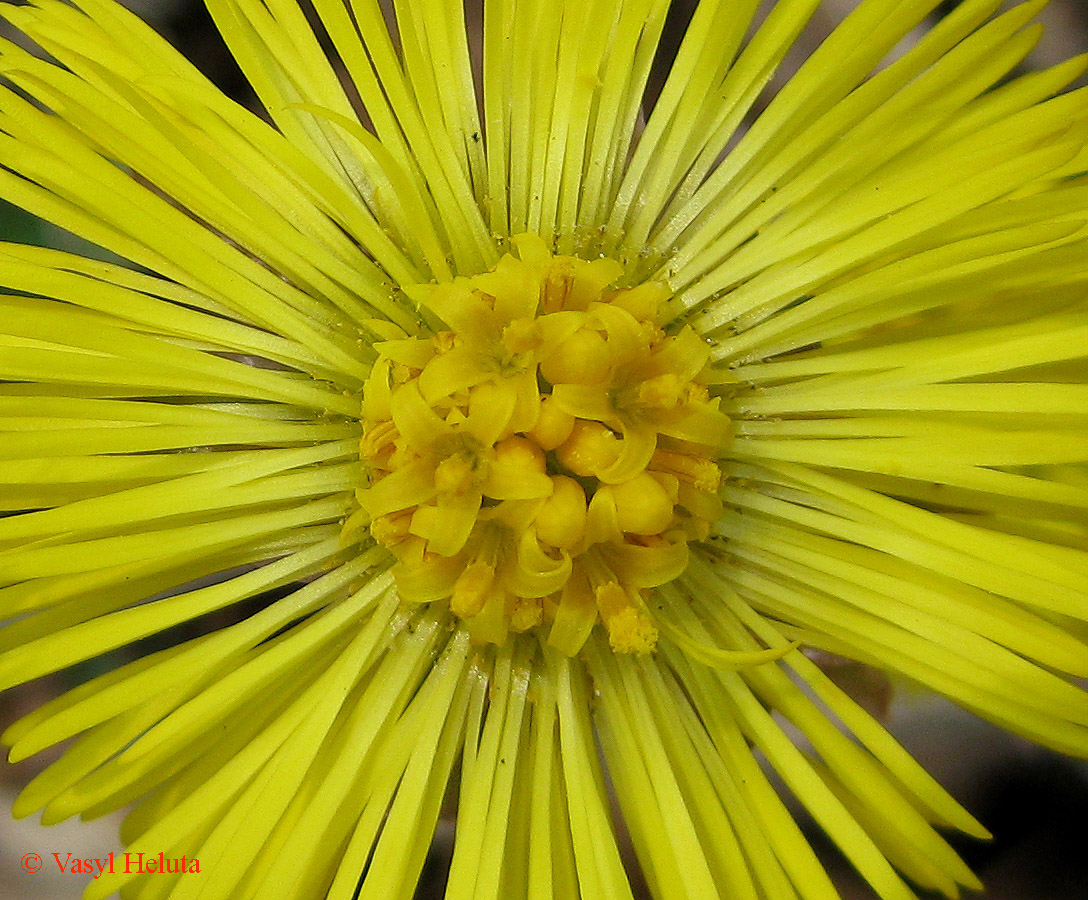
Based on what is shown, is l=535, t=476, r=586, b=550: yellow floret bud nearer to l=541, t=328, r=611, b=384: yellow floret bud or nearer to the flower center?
the flower center

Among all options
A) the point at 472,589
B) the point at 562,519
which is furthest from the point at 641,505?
the point at 472,589

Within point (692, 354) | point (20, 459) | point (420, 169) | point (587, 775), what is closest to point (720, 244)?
point (692, 354)

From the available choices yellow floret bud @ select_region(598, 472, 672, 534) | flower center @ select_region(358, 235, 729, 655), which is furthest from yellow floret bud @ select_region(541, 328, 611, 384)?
yellow floret bud @ select_region(598, 472, 672, 534)

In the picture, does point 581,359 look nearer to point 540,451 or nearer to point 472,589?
point 540,451

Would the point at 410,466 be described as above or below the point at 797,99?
below

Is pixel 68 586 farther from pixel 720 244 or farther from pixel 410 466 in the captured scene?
pixel 720 244

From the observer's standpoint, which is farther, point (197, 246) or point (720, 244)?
point (720, 244)

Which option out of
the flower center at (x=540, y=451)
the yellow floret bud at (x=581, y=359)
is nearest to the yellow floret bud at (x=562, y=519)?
the flower center at (x=540, y=451)

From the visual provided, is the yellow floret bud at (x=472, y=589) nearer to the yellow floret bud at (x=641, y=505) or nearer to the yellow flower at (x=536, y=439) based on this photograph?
the yellow flower at (x=536, y=439)
